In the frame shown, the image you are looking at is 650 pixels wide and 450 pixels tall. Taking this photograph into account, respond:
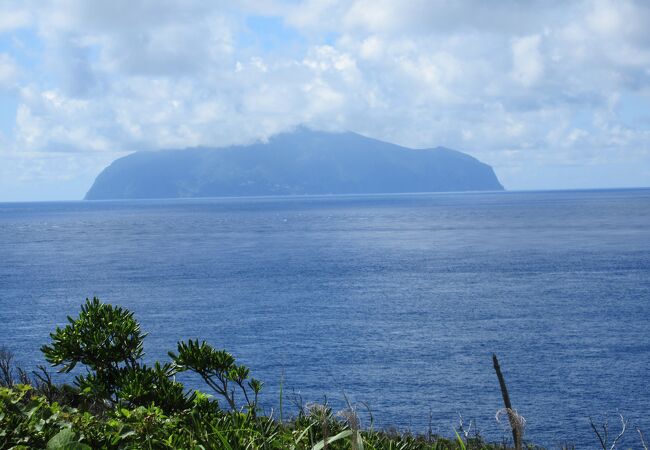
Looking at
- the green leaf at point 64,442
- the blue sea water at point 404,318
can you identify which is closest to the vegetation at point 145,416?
the green leaf at point 64,442

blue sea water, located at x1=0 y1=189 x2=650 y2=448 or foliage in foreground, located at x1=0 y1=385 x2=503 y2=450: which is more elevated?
foliage in foreground, located at x1=0 y1=385 x2=503 y2=450

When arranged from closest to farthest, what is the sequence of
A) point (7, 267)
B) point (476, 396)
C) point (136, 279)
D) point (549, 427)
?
point (549, 427), point (476, 396), point (136, 279), point (7, 267)

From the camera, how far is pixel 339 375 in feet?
188

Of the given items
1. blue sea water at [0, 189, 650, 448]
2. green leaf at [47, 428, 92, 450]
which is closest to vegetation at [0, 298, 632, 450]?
green leaf at [47, 428, 92, 450]

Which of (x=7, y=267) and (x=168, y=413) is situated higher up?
(x=168, y=413)

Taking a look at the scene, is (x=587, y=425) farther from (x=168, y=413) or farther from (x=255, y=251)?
(x=255, y=251)

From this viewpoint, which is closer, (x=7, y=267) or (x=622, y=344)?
(x=622, y=344)

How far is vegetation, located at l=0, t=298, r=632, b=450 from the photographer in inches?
280

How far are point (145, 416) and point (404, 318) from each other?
70.4 meters

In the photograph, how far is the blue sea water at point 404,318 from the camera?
52.1 m

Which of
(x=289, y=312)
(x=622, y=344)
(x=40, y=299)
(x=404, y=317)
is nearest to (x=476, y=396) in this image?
(x=622, y=344)

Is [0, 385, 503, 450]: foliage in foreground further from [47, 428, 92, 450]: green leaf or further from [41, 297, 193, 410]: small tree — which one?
[41, 297, 193, 410]: small tree

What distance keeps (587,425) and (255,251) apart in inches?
4096

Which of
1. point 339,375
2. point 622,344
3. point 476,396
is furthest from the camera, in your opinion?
point 622,344
